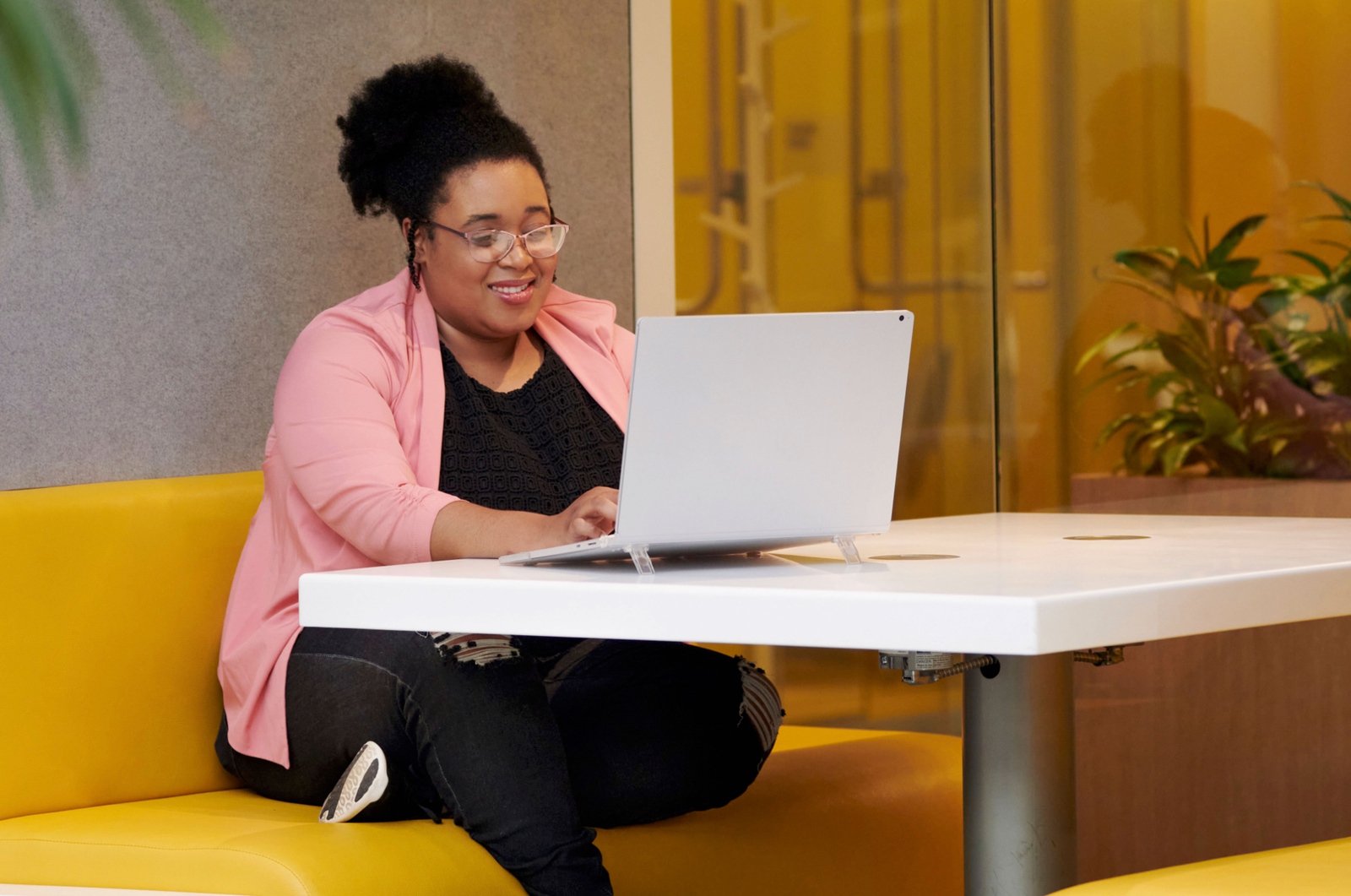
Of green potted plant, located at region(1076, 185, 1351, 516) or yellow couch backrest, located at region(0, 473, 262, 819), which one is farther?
green potted plant, located at region(1076, 185, 1351, 516)

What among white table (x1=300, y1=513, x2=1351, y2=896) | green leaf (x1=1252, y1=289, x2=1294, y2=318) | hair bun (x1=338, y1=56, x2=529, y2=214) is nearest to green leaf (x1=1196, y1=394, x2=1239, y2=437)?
green leaf (x1=1252, y1=289, x2=1294, y2=318)

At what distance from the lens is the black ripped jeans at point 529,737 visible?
150cm

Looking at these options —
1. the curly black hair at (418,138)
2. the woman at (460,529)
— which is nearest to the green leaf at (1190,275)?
the woman at (460,529)

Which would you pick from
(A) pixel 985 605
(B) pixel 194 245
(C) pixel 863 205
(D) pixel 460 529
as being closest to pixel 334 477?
(D) pixel 460 529

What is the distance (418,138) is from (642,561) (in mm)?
984

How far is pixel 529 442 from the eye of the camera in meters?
1.95

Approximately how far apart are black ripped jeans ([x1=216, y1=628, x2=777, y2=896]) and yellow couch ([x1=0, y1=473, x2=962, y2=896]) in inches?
1.3

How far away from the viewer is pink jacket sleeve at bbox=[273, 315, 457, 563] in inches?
63.7

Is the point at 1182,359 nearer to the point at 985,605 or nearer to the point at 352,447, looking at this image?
the point at 352,447

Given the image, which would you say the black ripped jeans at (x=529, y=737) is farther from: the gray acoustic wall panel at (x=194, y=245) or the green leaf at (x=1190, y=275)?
the green leaf at (x=1190, y=275)

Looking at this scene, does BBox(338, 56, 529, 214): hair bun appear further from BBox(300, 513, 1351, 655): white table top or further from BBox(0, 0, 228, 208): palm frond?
BBox(300, 513, 1351, 655): white table top

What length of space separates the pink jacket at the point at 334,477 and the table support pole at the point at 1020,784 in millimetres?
581

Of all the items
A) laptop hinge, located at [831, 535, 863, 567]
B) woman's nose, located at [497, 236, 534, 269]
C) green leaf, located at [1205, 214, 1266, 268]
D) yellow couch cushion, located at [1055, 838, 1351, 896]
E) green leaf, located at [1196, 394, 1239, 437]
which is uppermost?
green leaf, located at [1205, 214, 1266, 268]

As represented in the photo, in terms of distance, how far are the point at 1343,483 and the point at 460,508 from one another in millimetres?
1677
